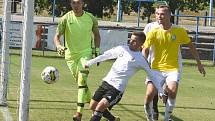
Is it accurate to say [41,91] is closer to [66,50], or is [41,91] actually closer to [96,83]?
[96,83]

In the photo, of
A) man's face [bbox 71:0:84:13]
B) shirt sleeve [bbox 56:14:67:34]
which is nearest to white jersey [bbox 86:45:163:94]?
man's face [bbox 71:0:84:13]

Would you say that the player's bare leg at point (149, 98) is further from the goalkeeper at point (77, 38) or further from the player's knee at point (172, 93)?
the goalkeeper at point (77, 38)

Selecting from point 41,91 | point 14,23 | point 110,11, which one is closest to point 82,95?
point 41,91

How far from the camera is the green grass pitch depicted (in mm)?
10719

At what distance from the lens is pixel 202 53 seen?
94.3 ft

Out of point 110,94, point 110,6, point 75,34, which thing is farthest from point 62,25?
point 110,6

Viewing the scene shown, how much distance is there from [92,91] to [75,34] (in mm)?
4480

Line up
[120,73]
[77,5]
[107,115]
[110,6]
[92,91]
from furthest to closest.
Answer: [110,6]
[92,91]
[77,5]
[107,115]
[120,73]

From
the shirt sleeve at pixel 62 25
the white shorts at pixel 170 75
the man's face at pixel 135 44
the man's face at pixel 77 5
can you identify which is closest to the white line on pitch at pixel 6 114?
the shirt sleeve at pixel 62 25

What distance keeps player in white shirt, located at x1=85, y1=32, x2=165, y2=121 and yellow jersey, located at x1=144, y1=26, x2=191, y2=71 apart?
39.4 inches

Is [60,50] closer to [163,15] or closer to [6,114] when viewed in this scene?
[6,114]

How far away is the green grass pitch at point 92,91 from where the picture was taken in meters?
10.7

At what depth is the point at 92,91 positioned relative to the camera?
47.1 feet

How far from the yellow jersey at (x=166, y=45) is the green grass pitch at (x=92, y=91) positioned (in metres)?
1.32
